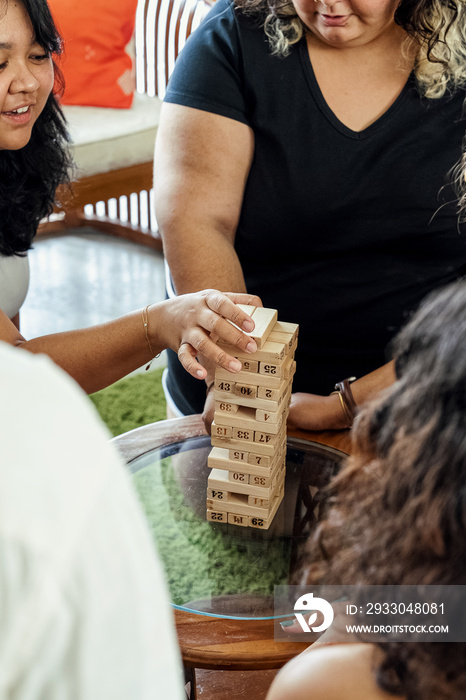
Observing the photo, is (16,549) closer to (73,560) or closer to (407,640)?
(73,560)

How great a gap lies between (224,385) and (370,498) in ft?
1.22

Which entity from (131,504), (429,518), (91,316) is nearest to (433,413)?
(429,518)

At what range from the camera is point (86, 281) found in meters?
3.69

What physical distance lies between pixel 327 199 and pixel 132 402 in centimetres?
147

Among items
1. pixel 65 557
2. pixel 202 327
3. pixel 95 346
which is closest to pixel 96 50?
pixel 95 346

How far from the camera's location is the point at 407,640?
0.84 metres

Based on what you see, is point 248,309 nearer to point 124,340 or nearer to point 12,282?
point 124,340

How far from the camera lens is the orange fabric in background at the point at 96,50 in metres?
3.32

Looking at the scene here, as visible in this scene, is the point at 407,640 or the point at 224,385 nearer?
the point at 407,640

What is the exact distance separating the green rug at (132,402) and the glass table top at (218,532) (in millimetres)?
1326

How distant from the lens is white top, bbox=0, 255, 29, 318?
209 centimetres

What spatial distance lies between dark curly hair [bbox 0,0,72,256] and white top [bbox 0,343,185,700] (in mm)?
1648

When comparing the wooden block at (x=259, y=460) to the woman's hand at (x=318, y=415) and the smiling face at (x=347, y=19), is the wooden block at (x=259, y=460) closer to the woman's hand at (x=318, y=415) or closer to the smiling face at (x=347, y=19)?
the woman's hand at (x=318, y=415)

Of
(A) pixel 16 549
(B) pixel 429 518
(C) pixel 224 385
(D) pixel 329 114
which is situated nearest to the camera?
(A) pixel 16 549
